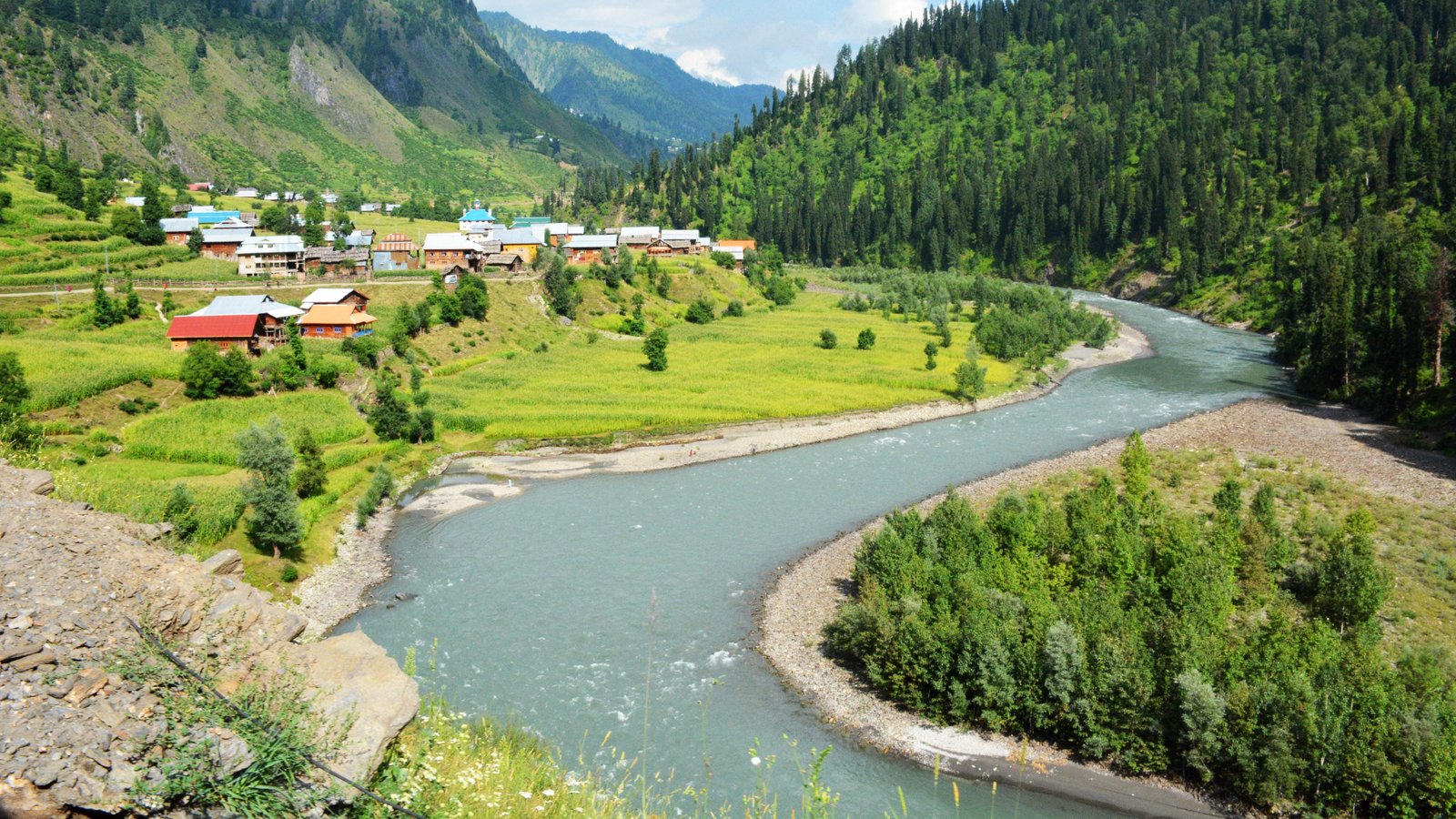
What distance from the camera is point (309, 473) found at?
157ft

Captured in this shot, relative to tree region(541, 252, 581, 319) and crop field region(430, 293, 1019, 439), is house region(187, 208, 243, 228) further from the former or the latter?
crop field region(430, 293, 1019, 439)

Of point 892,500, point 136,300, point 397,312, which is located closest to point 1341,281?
point 892,500

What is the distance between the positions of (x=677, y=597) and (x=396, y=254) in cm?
9054

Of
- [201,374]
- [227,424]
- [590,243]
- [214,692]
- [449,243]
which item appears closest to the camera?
[214,692]

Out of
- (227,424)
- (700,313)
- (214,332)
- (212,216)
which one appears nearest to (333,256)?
(212,216)

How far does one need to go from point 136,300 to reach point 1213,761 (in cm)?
8149

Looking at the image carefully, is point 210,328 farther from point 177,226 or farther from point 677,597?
point 177,226

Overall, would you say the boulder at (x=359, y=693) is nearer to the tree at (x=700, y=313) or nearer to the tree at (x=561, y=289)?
the tree at (x=561, y=289)

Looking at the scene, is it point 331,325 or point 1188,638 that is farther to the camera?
point 331,325

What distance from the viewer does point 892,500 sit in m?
52.0

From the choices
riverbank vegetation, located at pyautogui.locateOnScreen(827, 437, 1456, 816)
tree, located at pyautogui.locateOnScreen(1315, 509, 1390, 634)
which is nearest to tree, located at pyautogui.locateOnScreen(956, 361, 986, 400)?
riverbank vegetation, located at pyautogui.locateOnScreen(827, 437, 1456, 816)

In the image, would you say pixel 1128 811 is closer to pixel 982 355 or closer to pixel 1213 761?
pixel 1213 761

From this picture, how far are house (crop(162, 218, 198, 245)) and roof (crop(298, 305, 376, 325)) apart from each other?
4221 cm

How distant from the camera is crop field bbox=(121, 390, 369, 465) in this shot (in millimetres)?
49781
